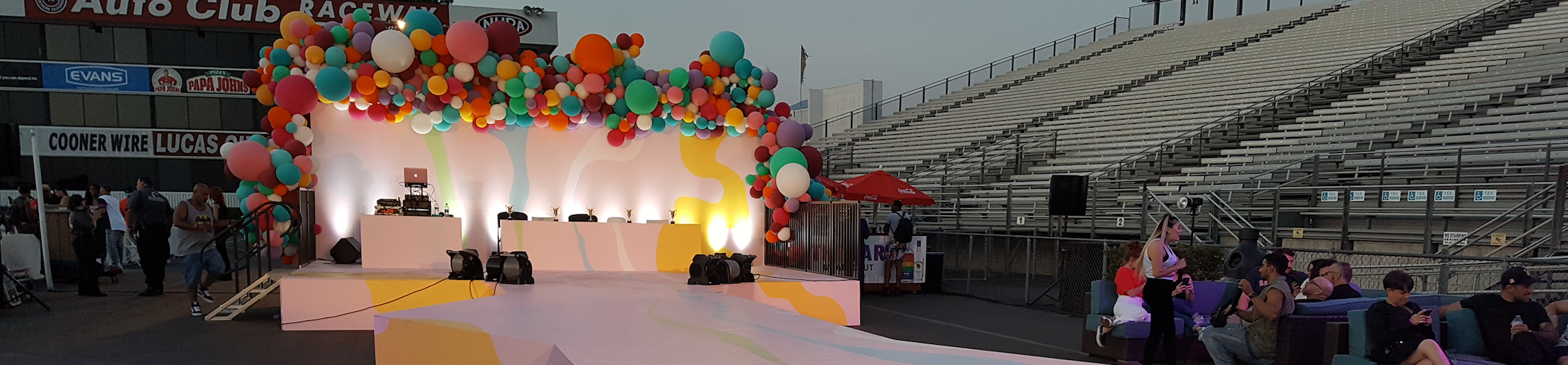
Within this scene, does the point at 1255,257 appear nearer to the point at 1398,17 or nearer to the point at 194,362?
the point at 194,362

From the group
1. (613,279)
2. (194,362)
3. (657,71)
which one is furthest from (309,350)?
(657,71)

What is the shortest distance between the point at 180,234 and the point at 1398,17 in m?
24.0

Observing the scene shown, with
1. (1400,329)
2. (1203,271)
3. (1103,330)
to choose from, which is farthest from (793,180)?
(1400,329)

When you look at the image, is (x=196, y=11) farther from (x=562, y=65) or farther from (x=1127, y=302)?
(x=1127, y=302)

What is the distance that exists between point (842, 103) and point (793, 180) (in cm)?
1833

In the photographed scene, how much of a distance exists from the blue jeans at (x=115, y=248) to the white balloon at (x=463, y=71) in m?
7.03

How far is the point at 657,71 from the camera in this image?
999 centimetres

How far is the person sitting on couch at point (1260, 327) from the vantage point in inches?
214

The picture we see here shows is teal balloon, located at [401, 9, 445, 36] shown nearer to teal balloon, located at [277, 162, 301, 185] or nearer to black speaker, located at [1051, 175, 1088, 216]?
teal balloon, located at [277, 162, 301, 185]

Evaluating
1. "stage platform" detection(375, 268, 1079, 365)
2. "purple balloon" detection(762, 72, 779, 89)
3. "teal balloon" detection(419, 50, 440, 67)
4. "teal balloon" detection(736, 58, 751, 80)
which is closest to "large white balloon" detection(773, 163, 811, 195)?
"purple balloon" detection(762, 72, 779, 89)

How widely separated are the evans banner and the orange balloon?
1454 centimetres

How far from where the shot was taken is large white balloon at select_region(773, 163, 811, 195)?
9.66m

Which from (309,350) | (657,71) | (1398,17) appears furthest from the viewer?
(1398,17)

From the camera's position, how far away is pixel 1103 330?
21.4 feet
